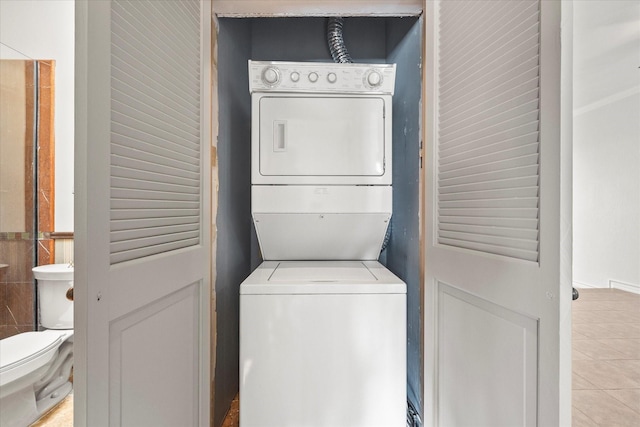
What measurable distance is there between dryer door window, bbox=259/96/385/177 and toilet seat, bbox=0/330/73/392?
164cm

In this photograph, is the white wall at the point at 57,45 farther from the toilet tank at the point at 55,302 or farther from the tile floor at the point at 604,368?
the tile floor at the point at 604,368

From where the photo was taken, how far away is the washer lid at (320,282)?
137cm

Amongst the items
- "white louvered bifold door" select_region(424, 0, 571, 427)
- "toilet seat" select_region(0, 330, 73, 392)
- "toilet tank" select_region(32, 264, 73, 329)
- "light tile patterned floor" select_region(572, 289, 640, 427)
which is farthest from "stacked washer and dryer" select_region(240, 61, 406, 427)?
"toilet tank" select_region(32, 264, 73, 329)

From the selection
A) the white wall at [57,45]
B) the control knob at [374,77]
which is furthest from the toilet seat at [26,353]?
the control knob at [374,77]

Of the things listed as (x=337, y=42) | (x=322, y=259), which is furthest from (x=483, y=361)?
(x=337, y=42)

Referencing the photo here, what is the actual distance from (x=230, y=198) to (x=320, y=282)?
0.76m

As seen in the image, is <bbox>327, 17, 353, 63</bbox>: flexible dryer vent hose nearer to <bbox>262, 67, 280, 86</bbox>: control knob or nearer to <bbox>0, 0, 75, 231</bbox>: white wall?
<bbox>262, 67, 280, 86</bbox>: control knob

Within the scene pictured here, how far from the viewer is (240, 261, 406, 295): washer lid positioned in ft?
4.48

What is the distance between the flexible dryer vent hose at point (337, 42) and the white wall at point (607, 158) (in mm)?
1536

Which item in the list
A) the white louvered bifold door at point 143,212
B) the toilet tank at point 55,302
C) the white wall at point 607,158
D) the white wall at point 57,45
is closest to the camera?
the white louvered bifold door at point 143,212

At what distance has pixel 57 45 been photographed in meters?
2.42

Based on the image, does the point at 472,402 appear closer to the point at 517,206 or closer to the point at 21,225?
the point at 517,206

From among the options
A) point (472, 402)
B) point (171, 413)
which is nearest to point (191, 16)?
point (171, 413)

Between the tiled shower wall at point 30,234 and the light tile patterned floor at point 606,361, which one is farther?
the tiled shower wall at point 30,234
